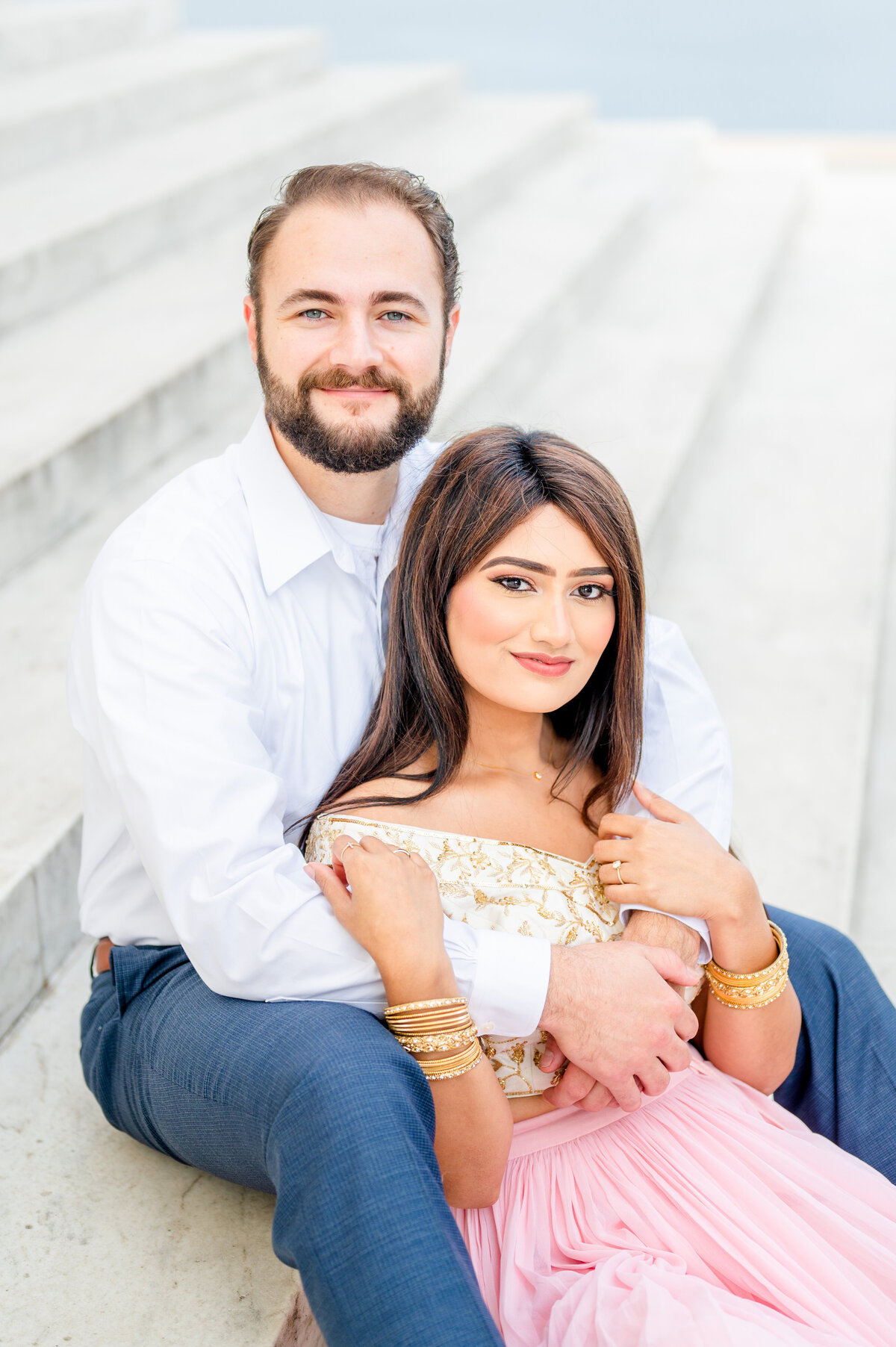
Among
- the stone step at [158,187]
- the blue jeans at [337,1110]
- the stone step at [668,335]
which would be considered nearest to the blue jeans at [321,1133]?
the blue jeans at [337,1110]

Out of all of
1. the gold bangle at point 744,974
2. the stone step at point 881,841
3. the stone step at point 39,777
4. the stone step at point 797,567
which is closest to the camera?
the gold bangle at point 744,974

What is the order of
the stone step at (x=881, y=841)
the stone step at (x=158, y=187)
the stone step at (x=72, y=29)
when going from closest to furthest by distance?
1. the stone step at (x=881, y=841)
2. the stone step at (x=158, y=187)
3. the stone step at (x=72, y=29)

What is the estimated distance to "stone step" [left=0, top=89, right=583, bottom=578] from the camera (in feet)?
8.13

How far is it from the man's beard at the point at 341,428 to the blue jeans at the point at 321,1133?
71cm

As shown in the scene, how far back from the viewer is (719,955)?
4.96ft

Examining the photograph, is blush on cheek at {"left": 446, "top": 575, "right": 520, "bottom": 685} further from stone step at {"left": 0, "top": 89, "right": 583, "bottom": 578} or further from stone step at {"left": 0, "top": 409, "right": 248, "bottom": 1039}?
stone step at {"left": 0, "top": 89, "right": 583, "bottom": 578}

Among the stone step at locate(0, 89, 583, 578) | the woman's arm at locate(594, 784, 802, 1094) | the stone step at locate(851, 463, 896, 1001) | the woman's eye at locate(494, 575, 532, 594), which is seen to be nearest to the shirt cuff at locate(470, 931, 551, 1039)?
the woman's arm at locate(594, 784, 802, 1094)

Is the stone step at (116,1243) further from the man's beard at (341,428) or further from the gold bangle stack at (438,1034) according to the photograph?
the man's beard at (341,428)

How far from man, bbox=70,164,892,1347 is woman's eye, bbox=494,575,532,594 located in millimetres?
245

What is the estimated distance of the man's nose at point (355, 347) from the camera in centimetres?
164

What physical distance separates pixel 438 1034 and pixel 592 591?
1.94 ft

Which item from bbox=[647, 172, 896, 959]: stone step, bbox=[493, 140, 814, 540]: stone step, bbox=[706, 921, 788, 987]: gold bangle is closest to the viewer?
bbox=[706, 921, 788, 987]: gold bangle

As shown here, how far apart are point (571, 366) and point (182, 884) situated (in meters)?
3.31

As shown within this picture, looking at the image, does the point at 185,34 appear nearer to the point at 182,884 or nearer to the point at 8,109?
the point at 8,109
